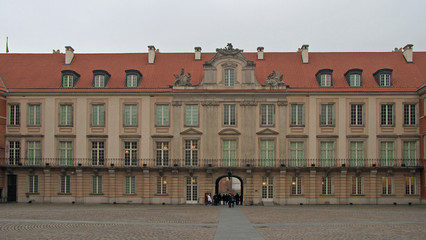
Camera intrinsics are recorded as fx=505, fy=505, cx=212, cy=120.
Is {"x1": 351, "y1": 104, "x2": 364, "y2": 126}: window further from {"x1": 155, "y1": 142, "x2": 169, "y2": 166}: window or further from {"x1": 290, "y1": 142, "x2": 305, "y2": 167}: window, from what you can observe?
{"x1": 155, "y1": 142, "x2": 169, "y2": 166}: window

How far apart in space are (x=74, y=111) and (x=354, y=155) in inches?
1101

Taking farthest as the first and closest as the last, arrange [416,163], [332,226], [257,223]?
[416,163] < [257,223] < [332,226]

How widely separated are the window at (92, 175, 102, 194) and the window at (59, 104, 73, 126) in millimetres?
6016

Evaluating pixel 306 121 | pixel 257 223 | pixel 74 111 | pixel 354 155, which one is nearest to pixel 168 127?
pixel 74 111

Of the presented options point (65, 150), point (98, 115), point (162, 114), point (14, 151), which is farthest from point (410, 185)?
point (14, 151)

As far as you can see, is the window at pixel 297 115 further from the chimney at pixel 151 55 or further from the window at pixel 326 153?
the chimney at pixel 151 55

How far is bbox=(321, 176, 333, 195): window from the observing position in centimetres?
4884

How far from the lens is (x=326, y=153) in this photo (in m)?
A: 49.1

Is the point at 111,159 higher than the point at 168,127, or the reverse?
the point at 168,127

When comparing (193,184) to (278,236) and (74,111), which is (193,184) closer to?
(74,111)

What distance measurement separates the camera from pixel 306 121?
4941cm

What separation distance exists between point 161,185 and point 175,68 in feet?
41.4

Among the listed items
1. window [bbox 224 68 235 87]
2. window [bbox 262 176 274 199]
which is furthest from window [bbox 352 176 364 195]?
window [bbox 224 68 235 87]

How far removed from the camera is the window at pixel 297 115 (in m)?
49.5
